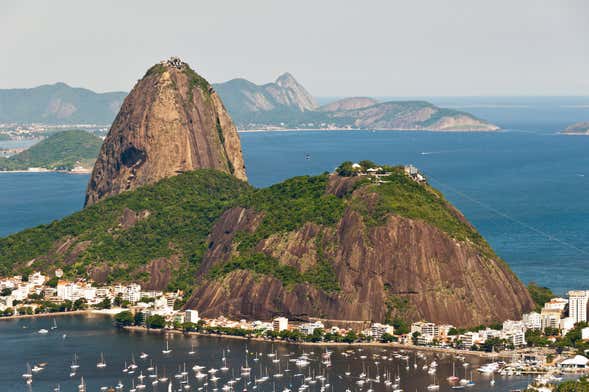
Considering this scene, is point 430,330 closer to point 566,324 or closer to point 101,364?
point 566,324

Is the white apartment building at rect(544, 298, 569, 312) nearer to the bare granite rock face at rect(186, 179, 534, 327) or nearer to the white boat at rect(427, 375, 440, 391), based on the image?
the bare granite rock face at rect(186, 179, 534, 327)

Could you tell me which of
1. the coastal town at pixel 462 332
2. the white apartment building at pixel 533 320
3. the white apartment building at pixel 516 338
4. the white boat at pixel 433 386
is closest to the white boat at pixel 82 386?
the coastal town at pixel 462 332

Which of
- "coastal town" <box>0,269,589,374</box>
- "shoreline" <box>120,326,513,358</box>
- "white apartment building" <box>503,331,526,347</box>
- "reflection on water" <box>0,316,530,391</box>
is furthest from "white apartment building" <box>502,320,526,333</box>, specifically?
"reflection on water" <box>0,316,530,391</box>

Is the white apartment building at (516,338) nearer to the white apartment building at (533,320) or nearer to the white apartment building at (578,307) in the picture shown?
the white apartment building at (533,320)

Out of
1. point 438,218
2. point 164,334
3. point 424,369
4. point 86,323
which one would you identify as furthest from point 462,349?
point 86,323

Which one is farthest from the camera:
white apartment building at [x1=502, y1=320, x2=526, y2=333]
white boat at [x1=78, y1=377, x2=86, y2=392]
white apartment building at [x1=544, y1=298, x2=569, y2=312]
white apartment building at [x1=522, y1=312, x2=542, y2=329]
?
white apartment building at [x1=544, y1=298, x2=569, y2=312]

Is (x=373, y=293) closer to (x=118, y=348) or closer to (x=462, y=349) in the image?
(x=462, y=349)

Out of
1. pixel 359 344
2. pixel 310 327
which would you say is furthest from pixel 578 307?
pixel 310 327
